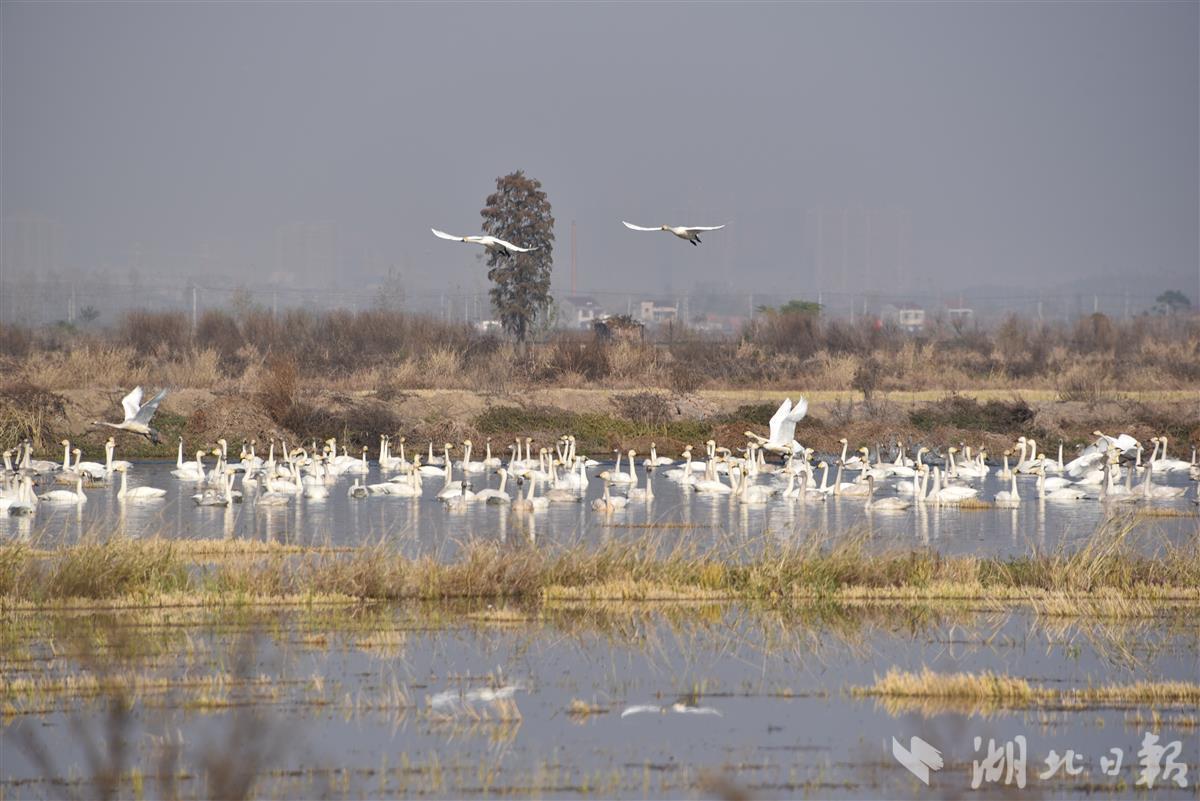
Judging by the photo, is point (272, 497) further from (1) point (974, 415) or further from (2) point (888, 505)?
(1) point (974, 415)

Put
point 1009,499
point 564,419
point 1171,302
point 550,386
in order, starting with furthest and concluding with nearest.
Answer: point 1171,302, point 550,386, point 564,419, point 1009,499

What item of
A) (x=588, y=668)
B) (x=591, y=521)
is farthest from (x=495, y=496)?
(x=588, y=668)

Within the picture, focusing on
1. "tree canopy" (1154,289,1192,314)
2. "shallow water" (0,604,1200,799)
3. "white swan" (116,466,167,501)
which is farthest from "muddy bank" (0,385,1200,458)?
"tree canopy" (1154,289,1192,314)

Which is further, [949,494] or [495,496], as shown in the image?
[949,494]

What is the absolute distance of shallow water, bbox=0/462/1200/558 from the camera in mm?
22391

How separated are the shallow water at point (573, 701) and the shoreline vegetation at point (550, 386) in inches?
858

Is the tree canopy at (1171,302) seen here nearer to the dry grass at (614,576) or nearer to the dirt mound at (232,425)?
the dirt mound at (232,425)

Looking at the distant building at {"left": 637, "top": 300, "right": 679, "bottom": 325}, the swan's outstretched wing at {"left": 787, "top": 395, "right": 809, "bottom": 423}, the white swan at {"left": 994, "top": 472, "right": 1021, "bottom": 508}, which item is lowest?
the white swan at {"left": 994, "top": 472, "right": 1021, "bottom": 508}

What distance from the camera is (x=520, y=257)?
62.4 meters

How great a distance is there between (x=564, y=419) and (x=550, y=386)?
20.7ft

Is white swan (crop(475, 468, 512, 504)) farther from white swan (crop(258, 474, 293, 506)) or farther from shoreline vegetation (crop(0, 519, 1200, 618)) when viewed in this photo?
shoreline vegetation (crop(0, 519, 1200, 618))

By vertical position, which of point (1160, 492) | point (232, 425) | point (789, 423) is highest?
point (789, 423)

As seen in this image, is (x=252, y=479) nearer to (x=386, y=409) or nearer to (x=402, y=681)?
(x=386, y=409)

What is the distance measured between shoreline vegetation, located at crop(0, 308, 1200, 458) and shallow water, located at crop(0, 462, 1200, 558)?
8350mm
